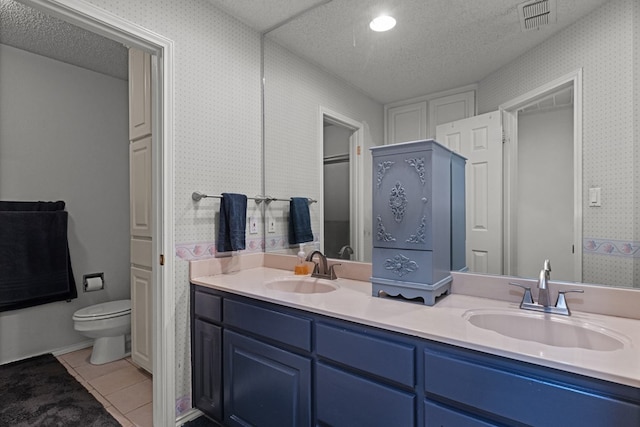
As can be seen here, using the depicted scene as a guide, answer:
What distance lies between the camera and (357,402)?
1.14 meters

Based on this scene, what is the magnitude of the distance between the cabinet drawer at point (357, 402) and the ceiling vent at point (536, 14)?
156 centimetres

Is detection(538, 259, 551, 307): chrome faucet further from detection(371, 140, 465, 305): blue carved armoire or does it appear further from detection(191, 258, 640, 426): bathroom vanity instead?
detection(371, 140, 465, 305): blue carved armoire

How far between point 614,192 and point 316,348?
1.27 meters

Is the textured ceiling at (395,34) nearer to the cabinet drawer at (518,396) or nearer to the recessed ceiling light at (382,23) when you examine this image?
the recessed ceiling light at (382,23)

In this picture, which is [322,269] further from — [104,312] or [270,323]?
[104,312]

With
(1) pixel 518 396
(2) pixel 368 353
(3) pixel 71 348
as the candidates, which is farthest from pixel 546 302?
(3) pixel 71 348

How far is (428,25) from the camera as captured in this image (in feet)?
5.36

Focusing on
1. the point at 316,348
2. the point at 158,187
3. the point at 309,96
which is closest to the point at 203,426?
the point at 316,348

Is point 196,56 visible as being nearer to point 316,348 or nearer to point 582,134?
point 316,348

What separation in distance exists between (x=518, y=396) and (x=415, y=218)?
68cm

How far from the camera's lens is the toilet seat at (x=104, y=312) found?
244 cm

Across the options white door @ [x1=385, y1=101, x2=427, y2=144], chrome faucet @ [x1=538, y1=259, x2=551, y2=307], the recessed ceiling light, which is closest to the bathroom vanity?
chrome faucet @ [x1=538, y1=259, x2=551, y2=307]

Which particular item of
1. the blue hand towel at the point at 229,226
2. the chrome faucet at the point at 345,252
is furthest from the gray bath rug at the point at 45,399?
the chrome faucet at the point at 345,252

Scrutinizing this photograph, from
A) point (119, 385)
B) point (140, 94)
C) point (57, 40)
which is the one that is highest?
point (57, 40)
